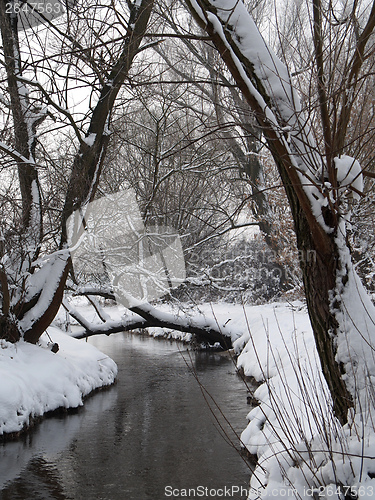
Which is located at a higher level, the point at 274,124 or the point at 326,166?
the point at 274,124

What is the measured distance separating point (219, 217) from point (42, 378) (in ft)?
34.7

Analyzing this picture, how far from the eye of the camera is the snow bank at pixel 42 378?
298 inches

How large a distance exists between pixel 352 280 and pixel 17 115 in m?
7.99

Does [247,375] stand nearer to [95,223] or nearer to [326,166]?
[95,223]

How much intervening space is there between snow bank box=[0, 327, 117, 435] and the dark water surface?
305 millimetres

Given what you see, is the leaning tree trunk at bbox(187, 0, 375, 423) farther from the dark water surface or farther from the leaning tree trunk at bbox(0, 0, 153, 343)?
the leaning tree trunk at bbox(0, 0, 153, 343)

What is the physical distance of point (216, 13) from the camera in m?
3.72

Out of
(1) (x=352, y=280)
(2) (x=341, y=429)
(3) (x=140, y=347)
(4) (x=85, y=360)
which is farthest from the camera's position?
(3) (x=140, y=347)

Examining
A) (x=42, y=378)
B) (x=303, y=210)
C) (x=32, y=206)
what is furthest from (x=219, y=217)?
(x=303, y=210)

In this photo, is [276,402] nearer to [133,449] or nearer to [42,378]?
[133,449]

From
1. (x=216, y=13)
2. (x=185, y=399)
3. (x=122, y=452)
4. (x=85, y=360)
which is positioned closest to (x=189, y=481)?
(x=122, y=452)

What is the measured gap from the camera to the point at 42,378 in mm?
8789

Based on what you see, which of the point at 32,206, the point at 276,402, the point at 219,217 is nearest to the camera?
the point at 276,402

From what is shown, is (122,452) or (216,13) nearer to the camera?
(216,13)
